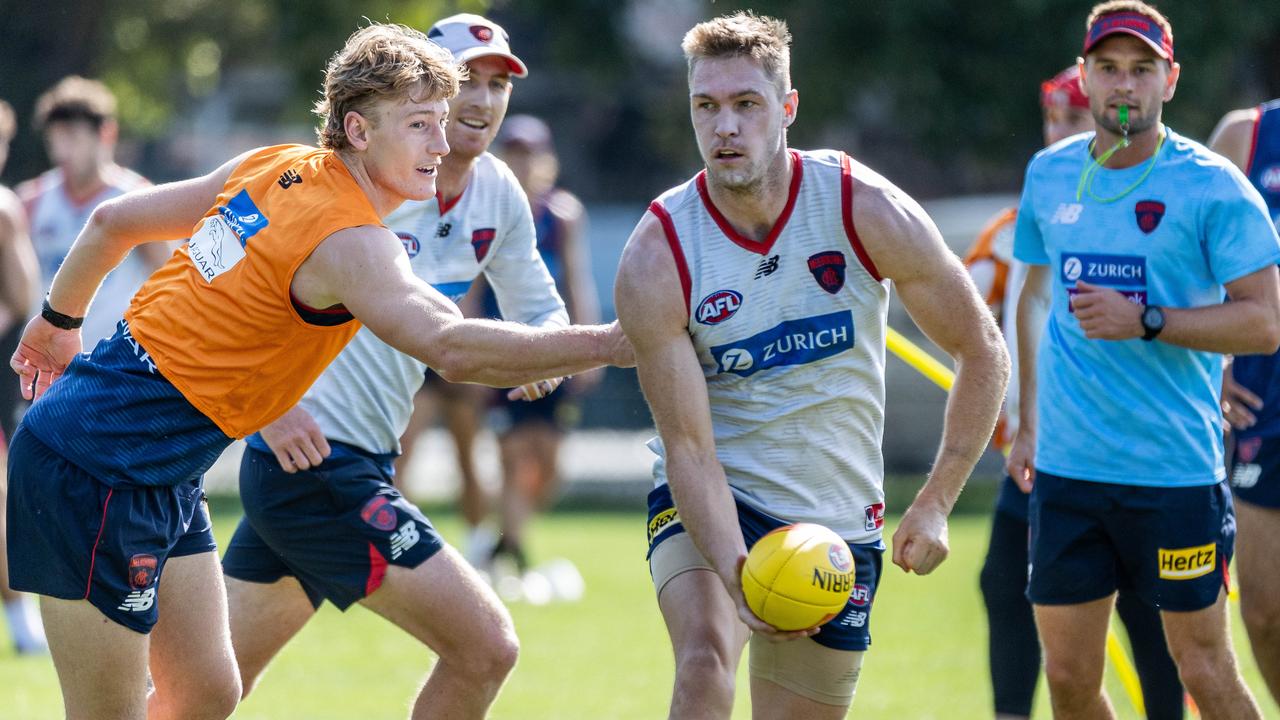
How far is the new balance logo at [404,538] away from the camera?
529 centimetres

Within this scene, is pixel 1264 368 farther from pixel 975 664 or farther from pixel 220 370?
pixel 220 370

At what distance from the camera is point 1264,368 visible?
6.34 m

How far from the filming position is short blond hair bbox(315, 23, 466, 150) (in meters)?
4.61

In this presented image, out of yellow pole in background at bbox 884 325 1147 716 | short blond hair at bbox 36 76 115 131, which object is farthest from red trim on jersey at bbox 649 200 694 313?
short blond hair at bbox 36 76 115 131

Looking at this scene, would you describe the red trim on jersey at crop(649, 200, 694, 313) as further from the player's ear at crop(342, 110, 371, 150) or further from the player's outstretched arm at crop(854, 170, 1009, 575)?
the player's ear at crop(342, 110, 371, 150)

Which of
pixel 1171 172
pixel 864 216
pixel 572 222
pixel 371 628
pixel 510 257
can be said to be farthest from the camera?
pixel 572 222

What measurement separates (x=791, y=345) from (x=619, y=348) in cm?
54

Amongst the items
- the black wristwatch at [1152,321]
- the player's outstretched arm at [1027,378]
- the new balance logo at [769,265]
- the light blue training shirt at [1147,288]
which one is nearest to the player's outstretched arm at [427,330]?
the new balance logo at [769,265]

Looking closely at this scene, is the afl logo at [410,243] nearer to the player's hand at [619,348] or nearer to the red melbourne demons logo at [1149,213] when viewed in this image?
the player's hand at [619,348]

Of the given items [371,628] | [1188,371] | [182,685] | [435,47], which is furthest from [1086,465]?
[371,628]

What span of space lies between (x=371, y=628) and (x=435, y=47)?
5.85m

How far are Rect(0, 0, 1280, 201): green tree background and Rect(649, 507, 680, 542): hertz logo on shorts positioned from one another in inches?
575

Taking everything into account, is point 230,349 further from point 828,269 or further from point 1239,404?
point 1239,404

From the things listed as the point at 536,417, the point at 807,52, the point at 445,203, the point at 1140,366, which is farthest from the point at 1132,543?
the point at 807,52
